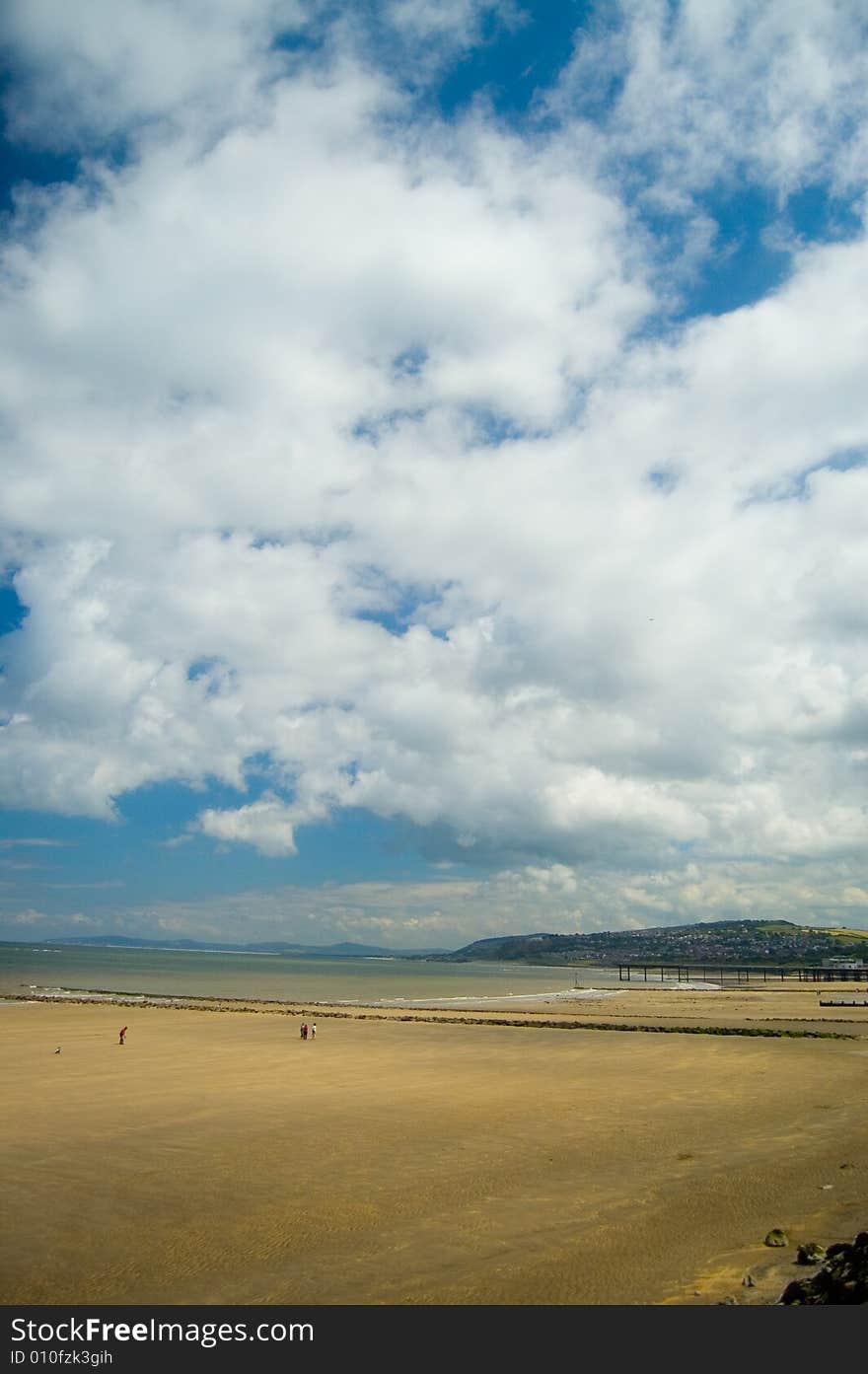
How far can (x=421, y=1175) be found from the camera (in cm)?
1584

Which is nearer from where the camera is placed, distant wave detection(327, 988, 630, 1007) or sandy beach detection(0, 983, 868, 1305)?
sandy beach detection(0, 983, 868, 1305)

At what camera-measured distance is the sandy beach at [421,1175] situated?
35.5ft

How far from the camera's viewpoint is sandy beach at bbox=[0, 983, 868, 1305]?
35.5 feet

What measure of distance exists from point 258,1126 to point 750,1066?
65.5ft

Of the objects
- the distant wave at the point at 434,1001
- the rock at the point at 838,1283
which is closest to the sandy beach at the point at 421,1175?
the rock at the point at 838,1283

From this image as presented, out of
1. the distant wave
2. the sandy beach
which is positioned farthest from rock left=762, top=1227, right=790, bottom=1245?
the distant wave

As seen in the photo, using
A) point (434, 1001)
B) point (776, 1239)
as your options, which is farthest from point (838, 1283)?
point (434, 1001)

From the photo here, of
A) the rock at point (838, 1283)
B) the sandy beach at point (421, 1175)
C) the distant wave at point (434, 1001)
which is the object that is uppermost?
the rock at point (838, 1283)

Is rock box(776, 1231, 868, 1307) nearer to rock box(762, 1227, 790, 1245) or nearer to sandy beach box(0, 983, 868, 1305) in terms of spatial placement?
sandy beach box(0, 983, 868, 1305)

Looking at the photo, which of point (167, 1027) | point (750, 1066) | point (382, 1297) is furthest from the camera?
point (167, 1027)

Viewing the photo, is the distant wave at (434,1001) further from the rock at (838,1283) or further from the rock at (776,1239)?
the rock at (838,1283)

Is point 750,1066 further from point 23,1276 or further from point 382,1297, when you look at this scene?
point 23,1276
